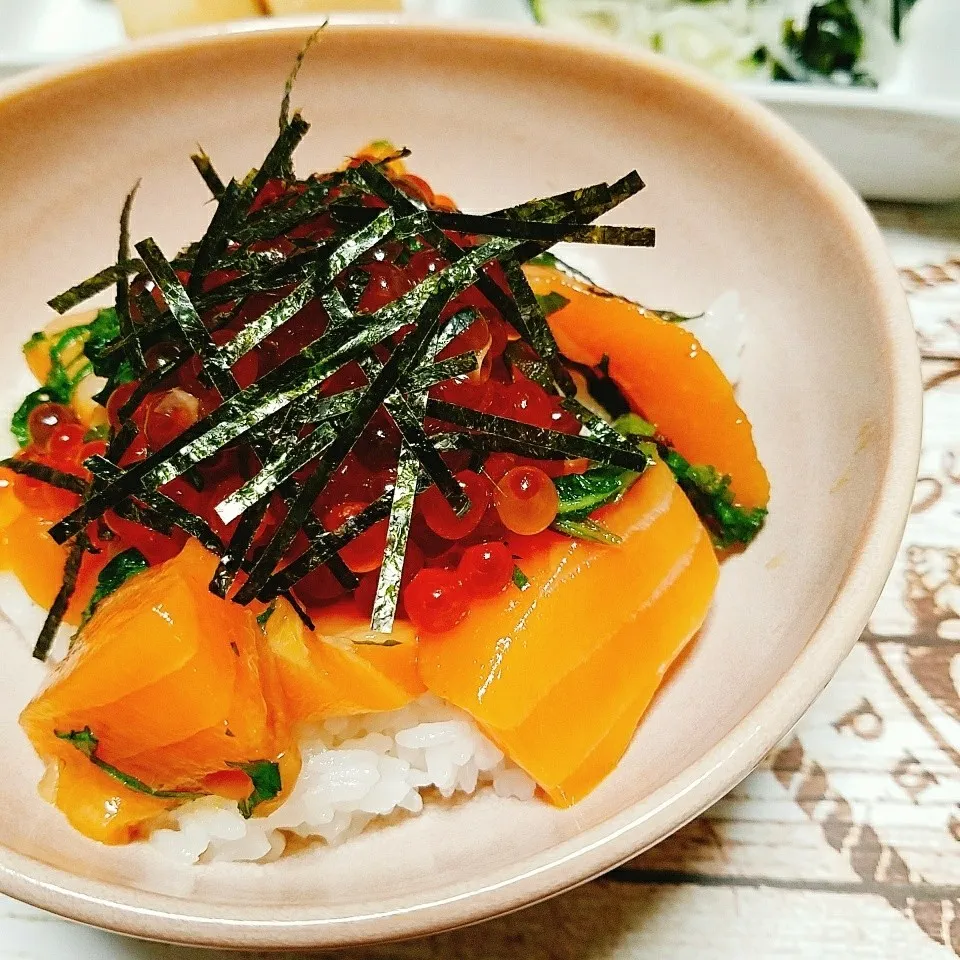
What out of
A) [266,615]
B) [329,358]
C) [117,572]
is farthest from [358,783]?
[329,358]

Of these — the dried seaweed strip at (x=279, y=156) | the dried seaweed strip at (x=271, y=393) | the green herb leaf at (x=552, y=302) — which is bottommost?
the green herb leaf at (x=552, y=302)

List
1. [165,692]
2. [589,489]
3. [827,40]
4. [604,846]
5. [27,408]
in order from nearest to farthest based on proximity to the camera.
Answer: [604,846] → [165,692] → [589,489] → [27,408] → [827,40]

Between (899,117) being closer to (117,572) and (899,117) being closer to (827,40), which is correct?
(827,40)

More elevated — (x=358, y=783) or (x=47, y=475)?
(x=47, y=475)

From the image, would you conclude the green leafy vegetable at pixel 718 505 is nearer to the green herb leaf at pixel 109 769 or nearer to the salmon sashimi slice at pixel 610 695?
the salmon sashimi slice at pixel 610 695

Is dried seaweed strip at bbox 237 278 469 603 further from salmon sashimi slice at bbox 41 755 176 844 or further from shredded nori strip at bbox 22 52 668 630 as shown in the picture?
salmon sashimi slice at bbox 41 755 176 844

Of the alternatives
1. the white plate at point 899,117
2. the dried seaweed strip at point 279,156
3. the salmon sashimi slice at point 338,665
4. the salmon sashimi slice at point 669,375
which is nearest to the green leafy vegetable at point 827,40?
the white plate at point 899,117
